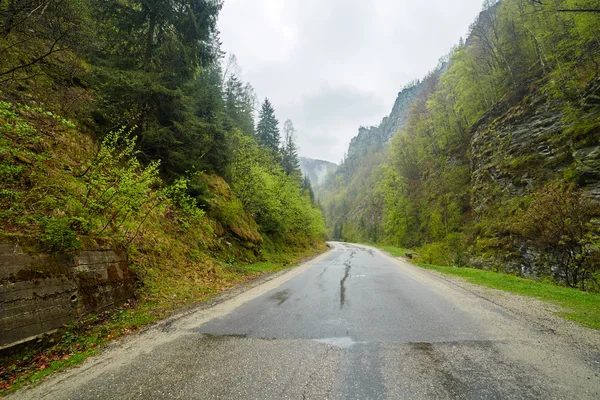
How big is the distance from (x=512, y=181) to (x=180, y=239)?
22141mm

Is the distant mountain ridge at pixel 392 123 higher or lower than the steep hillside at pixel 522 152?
higher

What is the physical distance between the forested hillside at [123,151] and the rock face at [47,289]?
6cm

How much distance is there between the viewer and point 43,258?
164 inches

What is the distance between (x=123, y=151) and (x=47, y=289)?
3.45m

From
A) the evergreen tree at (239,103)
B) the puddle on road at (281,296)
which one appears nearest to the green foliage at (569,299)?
the puddle on road at (281,296)

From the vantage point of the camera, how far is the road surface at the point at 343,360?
105 inches

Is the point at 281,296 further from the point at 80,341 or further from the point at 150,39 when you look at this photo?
the point at 150,39

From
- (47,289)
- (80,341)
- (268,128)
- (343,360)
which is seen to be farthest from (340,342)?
(268,128)

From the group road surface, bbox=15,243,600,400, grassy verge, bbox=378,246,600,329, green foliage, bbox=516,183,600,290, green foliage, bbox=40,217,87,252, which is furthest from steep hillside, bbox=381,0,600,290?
green foliage, bbox=40,217,87,252

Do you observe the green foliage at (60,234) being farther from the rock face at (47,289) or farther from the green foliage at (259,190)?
the green foliage at (259,190)

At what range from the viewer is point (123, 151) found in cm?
629

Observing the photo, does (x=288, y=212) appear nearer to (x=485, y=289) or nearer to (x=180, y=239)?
(x=180, y=239)

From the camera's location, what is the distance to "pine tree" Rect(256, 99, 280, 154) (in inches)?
1476

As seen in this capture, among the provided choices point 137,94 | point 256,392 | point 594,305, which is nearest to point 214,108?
point 137,94
